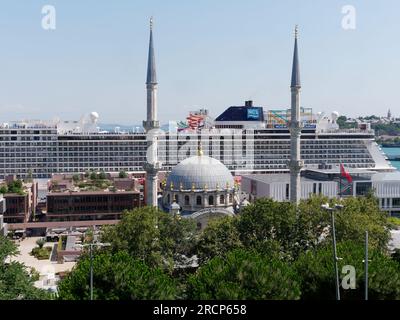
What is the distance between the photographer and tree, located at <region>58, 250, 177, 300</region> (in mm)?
21094

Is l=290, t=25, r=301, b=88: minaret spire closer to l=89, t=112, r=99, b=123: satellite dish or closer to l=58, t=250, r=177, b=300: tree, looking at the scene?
l=58, t=250, r=177, b=300: tree

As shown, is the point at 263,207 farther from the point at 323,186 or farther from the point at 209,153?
the point at 209,153

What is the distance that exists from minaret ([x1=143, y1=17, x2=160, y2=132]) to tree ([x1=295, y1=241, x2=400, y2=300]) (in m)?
23.7

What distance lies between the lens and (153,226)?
32375 mm

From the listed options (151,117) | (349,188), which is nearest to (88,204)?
(151,117)

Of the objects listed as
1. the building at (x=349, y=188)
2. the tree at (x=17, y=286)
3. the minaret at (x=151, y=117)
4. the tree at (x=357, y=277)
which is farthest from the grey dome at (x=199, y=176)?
the tree at (x=357, y=277)

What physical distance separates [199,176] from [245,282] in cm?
2753

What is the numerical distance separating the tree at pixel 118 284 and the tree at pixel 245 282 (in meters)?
1.35

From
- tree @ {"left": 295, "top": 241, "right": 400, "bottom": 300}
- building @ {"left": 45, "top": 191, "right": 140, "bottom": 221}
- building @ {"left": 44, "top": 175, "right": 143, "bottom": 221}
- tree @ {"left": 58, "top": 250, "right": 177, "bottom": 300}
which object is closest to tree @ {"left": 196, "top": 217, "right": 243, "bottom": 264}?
tree @ {"left": 295, "top": 241, "right": 400, "bottom": 300}

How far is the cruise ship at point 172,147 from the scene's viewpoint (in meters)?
86.0

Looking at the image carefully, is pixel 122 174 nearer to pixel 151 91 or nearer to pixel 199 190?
pixel 199 190

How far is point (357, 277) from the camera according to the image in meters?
22.5
